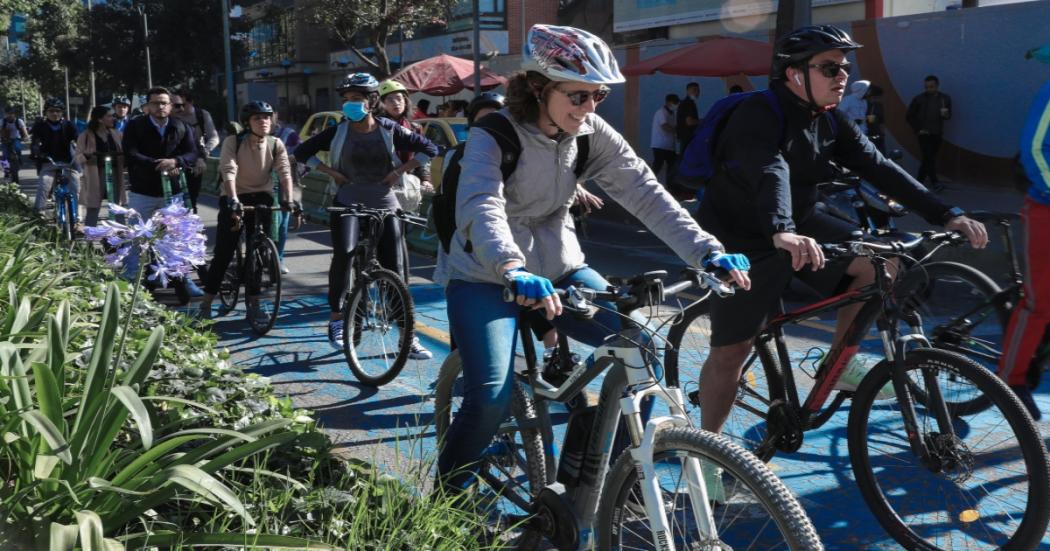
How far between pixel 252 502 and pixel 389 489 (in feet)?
1.18

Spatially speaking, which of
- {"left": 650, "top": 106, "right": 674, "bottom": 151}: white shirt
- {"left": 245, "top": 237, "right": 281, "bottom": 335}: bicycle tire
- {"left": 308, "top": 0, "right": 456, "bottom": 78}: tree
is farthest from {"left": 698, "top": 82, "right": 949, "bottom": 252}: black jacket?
{"left": 308, "top": 0, "right": 456, "bottom": 78}: tree

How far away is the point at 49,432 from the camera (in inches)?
97.8

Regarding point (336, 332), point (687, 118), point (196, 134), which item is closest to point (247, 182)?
point (336, 332)

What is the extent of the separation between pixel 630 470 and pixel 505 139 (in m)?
1.16

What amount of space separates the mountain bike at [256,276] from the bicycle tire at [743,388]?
3.46 metres

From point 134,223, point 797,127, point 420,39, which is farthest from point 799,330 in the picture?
point 420,39

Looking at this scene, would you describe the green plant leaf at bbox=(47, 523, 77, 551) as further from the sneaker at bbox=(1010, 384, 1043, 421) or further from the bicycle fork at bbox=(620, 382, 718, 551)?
the sneaker at bbox=(1010, 384, 1043, 421)

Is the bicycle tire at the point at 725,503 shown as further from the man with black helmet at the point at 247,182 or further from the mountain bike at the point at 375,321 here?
the man with black helmet at the point at 247,182

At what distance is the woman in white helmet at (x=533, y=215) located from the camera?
3.23 metres

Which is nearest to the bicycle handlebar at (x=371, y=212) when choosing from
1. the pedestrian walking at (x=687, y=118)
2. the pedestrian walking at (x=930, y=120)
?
the pedestrian walking at (x=687, y=118)

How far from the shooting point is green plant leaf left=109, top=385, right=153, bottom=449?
2.44m

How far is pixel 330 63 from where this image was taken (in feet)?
191

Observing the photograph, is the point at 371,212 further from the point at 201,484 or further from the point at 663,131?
the point at 663,131

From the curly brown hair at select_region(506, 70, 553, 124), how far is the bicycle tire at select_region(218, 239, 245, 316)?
524 centimetres
